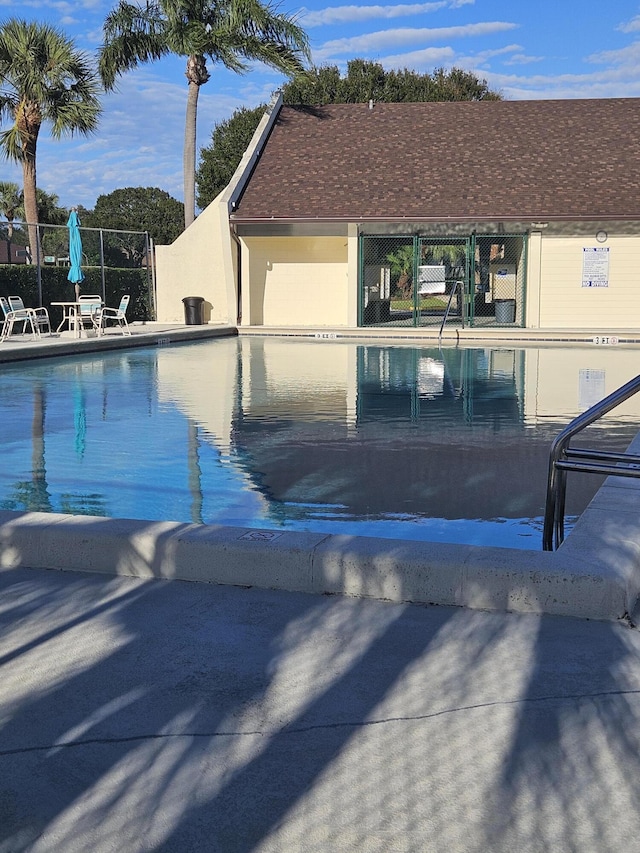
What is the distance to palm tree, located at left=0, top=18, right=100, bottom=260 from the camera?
27141 millimetres

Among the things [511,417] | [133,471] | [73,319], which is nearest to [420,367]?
[511,417]

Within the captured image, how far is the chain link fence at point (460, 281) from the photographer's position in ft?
82.1

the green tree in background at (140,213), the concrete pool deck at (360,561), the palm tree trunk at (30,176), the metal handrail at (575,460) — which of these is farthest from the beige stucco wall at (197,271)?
the green tree in background at (140,213)

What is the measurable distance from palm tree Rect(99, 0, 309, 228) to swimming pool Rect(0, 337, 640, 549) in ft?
44.5

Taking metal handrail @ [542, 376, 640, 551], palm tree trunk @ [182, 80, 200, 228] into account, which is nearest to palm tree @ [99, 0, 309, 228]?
palm tree trunk @ [182, 80, 200, 228]

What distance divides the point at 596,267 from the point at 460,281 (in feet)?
11.4

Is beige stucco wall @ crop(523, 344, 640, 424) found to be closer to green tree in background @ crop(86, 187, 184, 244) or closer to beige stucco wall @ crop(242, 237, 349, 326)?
beige stucco wall @ crop(242, 237, 349, 326)

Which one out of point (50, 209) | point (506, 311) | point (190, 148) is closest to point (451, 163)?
point (506, 311)

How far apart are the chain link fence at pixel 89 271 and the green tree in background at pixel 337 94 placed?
1888cm

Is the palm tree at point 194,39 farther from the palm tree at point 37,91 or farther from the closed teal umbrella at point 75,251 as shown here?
the closed teal umbrella at point 75,251

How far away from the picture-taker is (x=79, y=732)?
2928 millimetres

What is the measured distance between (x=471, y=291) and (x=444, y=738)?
22.2 metres

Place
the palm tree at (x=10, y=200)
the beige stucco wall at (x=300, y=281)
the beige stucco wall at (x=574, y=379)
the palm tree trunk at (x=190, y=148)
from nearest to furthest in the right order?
the beige stucco wall at (x=574, y=379) → the beige stucco wall at (x=300, y=281) → the palm tree trunk at (x=190, y=148) → the palm tree at (x=10, y=200)

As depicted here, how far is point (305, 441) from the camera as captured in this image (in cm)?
934
